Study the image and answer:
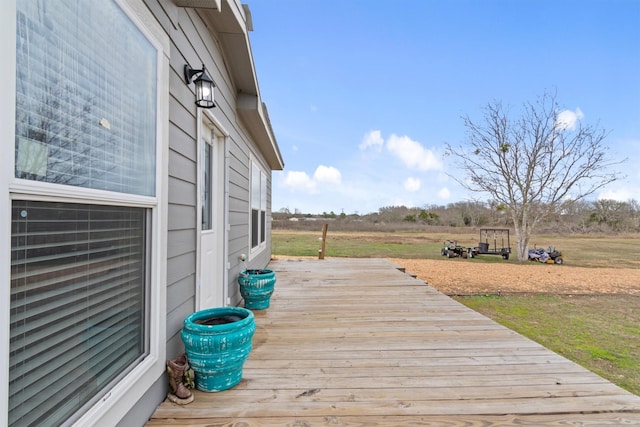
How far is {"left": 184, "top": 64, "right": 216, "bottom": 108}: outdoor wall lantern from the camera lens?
6.82 feet

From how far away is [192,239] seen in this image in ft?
7.08

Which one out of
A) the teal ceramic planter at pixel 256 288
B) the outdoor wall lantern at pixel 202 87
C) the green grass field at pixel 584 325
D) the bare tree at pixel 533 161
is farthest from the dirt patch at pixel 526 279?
the outdoor wall lantern at pixel 202 87

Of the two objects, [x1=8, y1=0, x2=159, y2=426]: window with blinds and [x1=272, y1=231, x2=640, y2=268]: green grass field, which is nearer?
[x1=8, y1=0, x2=159, y2=426]: window with blinds

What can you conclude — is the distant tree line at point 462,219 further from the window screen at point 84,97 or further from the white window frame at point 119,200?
the window screen at point 84,97

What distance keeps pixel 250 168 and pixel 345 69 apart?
30.0 ft

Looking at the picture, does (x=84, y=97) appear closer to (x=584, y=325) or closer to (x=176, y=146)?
(x=176, y=146)

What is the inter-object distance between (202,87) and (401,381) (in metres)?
2.54

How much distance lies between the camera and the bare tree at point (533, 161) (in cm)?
1230

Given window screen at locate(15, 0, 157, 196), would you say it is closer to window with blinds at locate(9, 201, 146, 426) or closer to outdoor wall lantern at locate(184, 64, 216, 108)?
window with blinds at locate(9, 201, 146, 426)

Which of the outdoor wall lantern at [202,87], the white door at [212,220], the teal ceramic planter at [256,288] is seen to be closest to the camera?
the outdoor wall lantern at [202,87]

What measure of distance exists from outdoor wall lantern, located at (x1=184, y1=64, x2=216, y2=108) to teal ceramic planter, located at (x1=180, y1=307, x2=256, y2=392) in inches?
61.2

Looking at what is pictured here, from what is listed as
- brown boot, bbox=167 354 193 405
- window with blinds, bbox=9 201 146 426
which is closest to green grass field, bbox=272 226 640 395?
brown boot, bbox=167 354 193 405

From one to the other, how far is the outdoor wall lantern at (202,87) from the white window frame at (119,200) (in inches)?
13.8

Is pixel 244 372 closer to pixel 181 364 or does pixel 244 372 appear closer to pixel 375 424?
pixel 181 364
